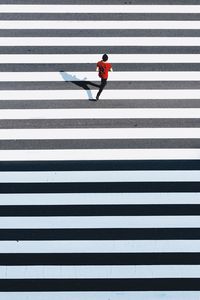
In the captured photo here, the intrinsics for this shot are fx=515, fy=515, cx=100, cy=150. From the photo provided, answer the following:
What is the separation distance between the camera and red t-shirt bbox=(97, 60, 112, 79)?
554 inches

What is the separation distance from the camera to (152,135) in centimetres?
1436

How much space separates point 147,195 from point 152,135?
5.65 ft

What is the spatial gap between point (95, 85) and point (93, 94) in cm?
30

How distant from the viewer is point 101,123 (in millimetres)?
14461

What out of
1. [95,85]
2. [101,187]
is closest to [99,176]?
[101,187]

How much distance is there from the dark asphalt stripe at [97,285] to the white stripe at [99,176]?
263 centimetres

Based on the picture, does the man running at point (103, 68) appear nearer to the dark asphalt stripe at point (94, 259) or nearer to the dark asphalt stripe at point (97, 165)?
the dark asphalt stripe at point (97, 165)

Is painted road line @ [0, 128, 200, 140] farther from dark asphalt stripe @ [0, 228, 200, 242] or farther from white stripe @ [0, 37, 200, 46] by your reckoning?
white stripe @ [0, 37, 200, 46]

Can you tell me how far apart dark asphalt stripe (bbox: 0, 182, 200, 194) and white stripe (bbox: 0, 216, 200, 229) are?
729 mm

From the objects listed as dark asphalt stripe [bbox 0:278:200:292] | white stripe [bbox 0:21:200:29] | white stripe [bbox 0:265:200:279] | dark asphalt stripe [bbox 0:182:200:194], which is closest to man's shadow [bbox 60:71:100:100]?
white stripe [bbox 0:21:200:29]

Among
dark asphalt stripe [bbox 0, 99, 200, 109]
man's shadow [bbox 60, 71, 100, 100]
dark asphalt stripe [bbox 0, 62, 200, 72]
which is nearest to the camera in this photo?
dark asphalt stripe [bbox 0, 99, 200, 109]
